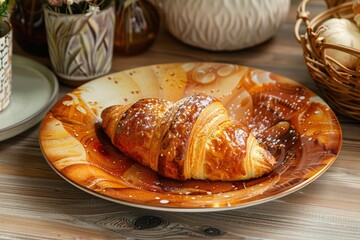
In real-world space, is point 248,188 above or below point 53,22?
below

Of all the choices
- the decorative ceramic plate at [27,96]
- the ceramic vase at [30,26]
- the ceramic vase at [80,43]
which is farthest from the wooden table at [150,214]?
the ceramic vase at [30,26]

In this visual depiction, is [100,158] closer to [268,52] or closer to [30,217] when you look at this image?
[30,217]

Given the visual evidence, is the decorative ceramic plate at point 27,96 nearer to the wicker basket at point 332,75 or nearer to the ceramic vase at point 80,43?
the ceramic vase at point 80,43

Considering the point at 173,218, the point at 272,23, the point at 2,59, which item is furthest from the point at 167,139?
the point at 272,23

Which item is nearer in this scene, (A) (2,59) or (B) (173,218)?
(B) (173,218)

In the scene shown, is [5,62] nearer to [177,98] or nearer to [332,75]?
[177,98]
